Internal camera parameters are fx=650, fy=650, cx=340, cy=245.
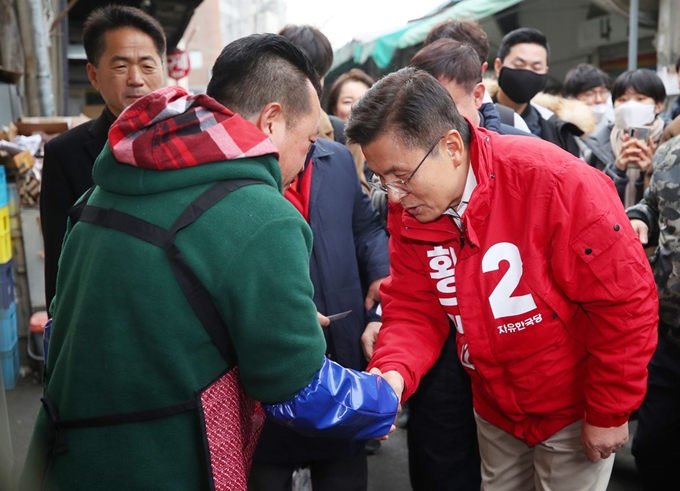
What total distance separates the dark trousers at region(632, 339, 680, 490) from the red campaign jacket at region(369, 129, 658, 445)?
1.02 meters

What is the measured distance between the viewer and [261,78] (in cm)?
181

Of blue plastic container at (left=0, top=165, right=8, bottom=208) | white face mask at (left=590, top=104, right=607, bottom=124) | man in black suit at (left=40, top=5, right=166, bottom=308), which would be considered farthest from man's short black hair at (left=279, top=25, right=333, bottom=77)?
white face mask at (left=590, top=104, right=607, bottom=124)

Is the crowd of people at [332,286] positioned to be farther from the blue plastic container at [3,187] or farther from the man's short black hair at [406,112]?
the blue plastic container at [3,187]

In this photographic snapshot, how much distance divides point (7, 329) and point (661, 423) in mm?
4529

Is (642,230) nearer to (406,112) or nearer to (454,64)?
(454,64)

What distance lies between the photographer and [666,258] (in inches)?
111

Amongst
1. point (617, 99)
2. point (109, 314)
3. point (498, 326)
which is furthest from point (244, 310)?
point (617, 99)

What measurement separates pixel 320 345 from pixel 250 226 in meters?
0.33

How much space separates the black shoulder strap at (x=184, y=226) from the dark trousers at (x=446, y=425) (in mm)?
1619

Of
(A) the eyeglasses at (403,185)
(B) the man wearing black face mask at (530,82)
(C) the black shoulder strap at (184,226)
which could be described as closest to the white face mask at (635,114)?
(B) the man wearing black face mask at (530,82)

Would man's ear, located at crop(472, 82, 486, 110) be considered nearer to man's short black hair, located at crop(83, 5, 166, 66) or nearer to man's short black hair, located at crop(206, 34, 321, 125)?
man's short black hair, located at crop(206, 34, 321, 125)

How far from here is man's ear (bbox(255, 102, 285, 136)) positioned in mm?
1790

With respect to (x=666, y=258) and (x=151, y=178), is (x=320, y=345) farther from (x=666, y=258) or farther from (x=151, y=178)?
(x=666, y=258)

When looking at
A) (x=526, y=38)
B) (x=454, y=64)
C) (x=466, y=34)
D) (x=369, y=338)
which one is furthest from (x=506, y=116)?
(x=369, y=338)
